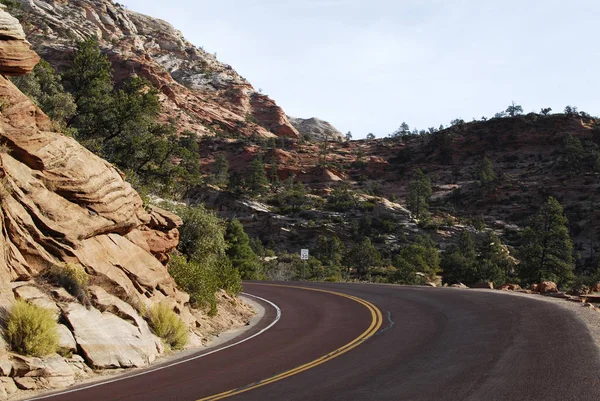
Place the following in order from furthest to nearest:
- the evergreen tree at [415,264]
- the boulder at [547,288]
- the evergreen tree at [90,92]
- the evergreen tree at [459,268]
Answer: the evergreen tree at [459,268], the evergreen tree at [415,264], the evergreen tree at [90,92], the boulder at [547,288]

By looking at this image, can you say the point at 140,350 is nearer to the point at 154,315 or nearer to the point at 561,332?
the point at 154,315

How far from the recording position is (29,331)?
10.4 meters

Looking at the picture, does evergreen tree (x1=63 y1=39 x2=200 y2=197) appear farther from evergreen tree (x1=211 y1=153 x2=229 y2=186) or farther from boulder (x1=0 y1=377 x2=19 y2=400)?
evergreen tree (x1=211 y1=153 x2=229 y2=186)

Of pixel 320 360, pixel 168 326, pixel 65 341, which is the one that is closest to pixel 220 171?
pixel 168 326

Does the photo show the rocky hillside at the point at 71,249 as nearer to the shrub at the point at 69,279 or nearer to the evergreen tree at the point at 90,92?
the shrub at the point at 69,279

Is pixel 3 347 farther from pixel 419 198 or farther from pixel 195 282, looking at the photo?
pixel 419 198

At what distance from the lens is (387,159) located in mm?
120688

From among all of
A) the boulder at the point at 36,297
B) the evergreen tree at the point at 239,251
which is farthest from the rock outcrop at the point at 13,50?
the evergreen tree at the point at 239,251

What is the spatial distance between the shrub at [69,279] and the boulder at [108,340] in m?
0.35

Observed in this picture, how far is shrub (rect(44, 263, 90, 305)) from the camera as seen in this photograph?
12672 millimetres

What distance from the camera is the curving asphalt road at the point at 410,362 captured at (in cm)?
845

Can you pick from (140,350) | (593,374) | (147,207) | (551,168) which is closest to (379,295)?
(147,207)

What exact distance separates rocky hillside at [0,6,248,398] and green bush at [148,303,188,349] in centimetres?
40

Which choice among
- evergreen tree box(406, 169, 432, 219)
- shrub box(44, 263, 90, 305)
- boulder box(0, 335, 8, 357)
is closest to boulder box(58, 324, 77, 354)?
boulder box(0, 335, 8, 357)
